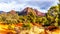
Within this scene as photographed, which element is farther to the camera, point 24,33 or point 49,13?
point 49,13

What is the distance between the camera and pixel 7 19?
28719 millimetres

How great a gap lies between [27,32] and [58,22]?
32.8 feet

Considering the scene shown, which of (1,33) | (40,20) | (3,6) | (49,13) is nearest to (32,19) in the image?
(40,20)

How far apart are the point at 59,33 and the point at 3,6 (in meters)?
11.8

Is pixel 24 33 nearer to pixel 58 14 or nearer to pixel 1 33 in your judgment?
pixel 1 33

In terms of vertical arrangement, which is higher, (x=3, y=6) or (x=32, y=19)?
(x=3, y=6)

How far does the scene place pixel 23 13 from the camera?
39.9 meters

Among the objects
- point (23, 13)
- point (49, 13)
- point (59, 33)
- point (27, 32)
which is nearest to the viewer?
point (27, 32)

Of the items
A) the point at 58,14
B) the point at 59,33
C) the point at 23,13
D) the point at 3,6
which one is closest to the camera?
the point at 59,33

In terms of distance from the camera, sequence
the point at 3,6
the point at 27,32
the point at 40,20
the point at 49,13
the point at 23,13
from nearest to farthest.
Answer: the point at 27,32 < the point at 3,6 < the point at 49,13 < the point at 40,20 < the point at 23,13

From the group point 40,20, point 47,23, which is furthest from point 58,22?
point 40,20

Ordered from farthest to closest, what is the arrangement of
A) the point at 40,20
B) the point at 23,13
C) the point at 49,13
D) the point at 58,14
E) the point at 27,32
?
1. the point at 23,13
2. the point at 40,20
3. the point at 49,13
4. the point at 58,14
5. the point at 27,32

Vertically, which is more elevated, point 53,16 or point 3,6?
point 3,6

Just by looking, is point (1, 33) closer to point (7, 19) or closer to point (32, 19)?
point (7, 19)
